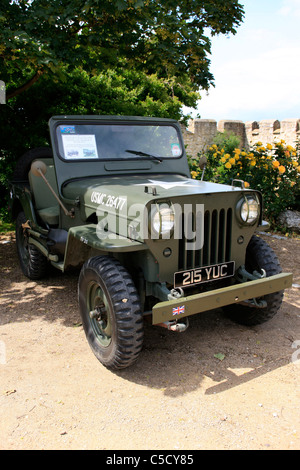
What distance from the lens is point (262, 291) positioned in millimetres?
3225

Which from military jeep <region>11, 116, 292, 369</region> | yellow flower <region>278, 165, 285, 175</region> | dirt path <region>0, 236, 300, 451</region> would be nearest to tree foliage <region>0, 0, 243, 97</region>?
military jeep <region>11, 116, 292, 369</region>

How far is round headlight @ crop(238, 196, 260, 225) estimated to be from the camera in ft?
11.1

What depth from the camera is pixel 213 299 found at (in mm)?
2998

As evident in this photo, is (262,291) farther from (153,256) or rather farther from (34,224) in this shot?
(34,224)

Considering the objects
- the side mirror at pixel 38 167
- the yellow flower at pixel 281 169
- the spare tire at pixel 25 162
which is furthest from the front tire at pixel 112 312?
the yellow flower at pixel 281 169

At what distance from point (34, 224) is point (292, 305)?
9.61 feet

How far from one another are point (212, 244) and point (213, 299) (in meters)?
0.54

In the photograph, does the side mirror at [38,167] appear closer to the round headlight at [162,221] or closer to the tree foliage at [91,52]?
the round headlight at [162,221]

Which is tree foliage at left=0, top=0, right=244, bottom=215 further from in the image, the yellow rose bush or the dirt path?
the dirt path

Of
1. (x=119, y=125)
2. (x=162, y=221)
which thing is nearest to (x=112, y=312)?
(x=162, y=221)

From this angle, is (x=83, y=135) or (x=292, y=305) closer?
(x=83, y=135)

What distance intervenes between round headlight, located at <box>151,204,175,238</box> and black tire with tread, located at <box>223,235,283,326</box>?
1.05 meters

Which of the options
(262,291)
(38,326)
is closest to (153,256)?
(262,291)

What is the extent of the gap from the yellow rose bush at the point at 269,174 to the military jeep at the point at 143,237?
3.51m
